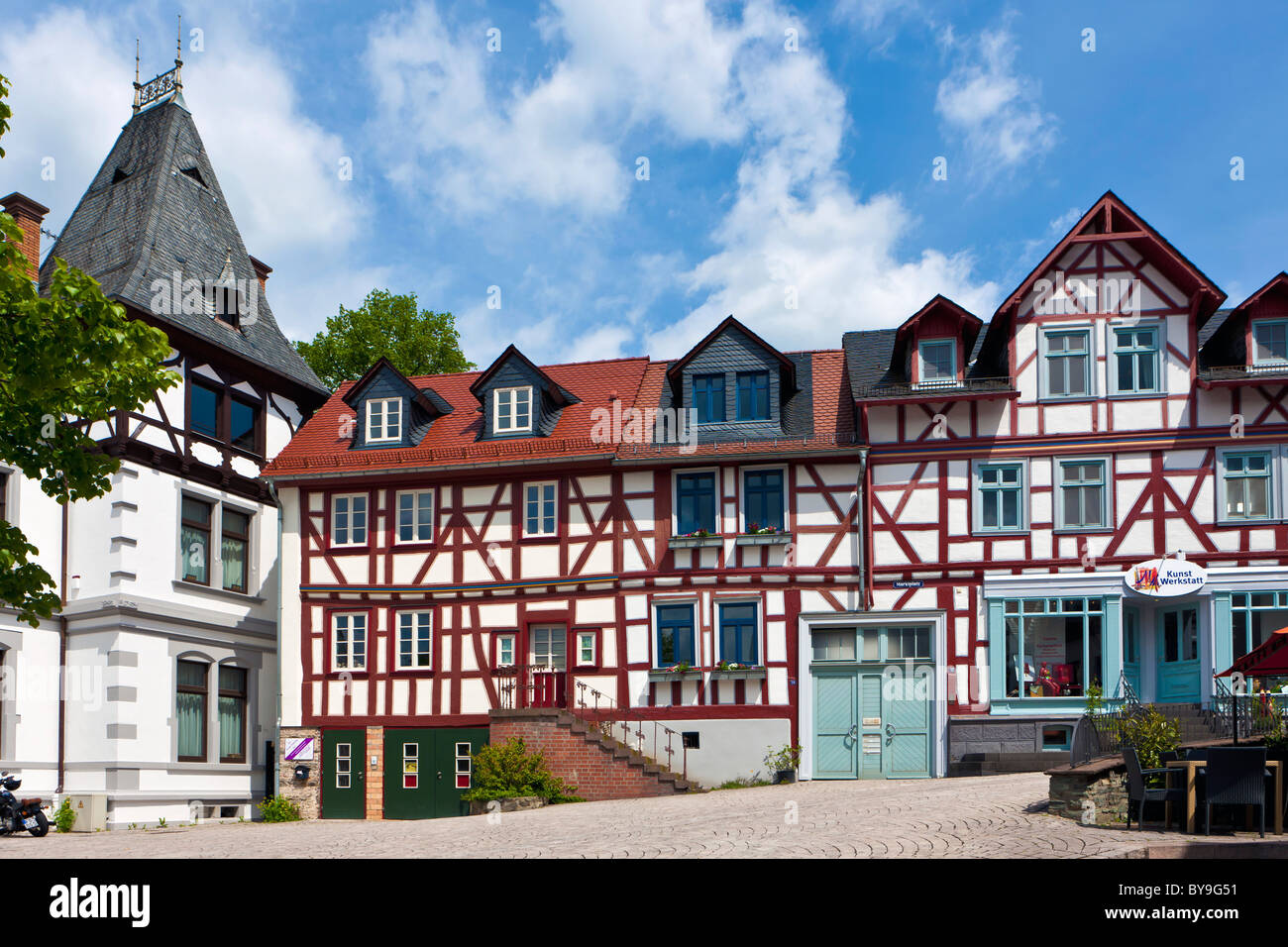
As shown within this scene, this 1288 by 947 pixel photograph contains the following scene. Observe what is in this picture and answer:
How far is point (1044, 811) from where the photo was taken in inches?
693

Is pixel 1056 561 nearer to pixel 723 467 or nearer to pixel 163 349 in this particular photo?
pixel 723 467

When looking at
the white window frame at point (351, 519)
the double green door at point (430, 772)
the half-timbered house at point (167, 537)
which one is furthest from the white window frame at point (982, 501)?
the half-timbered house at point (167, 537)

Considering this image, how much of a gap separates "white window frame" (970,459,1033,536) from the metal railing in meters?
7.05

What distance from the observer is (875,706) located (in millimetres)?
26828

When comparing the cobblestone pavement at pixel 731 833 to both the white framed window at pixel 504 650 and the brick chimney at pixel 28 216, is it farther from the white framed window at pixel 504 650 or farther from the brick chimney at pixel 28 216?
the brick chimney at pixel 28 216

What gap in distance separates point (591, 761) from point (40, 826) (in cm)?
936

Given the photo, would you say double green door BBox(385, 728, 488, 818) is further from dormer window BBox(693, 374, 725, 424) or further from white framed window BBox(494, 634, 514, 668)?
dormer window BBox(693, 374, 725, 424)

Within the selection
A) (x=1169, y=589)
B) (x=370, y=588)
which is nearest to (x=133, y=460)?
(x=370, y=588)

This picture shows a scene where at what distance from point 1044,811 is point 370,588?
622 inches

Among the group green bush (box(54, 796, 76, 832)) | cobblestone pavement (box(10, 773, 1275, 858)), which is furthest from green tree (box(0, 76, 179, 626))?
green bush (box(54, 796, 76, 832))

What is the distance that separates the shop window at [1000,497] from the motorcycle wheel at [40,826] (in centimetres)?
1712

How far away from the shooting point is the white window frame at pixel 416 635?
28797 mm

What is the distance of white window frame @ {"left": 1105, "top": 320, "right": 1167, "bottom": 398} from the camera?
2661 centimetres

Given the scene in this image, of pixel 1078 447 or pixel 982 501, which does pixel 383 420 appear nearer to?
pixel 982 501
